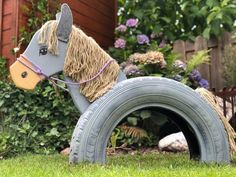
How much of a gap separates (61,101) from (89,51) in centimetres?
239

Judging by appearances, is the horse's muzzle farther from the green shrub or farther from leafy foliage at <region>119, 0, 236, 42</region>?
leafy foliage at <region>119, 0, 236, 42</region>

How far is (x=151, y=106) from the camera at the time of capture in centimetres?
285

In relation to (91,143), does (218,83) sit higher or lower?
higher

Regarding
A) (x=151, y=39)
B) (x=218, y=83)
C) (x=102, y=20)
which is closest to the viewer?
(x=218, y=83)

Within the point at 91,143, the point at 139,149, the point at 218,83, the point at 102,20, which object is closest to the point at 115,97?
the point at 91,143

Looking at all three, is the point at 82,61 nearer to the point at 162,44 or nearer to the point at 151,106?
the point at 151,106

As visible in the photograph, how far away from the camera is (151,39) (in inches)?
277

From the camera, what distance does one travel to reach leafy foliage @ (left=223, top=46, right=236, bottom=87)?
5.64 meters

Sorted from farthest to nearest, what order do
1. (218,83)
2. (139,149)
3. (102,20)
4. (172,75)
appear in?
(102,20) < (218,83) < (172,75) < (139,149)

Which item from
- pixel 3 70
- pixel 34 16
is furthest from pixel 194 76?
pixel 3 70

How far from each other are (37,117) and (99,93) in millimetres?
2482

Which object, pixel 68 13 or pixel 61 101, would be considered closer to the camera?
pixel 68 13

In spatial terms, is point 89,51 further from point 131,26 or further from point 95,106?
point 131,26

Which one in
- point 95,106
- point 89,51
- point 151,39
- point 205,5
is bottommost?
point 95,106
